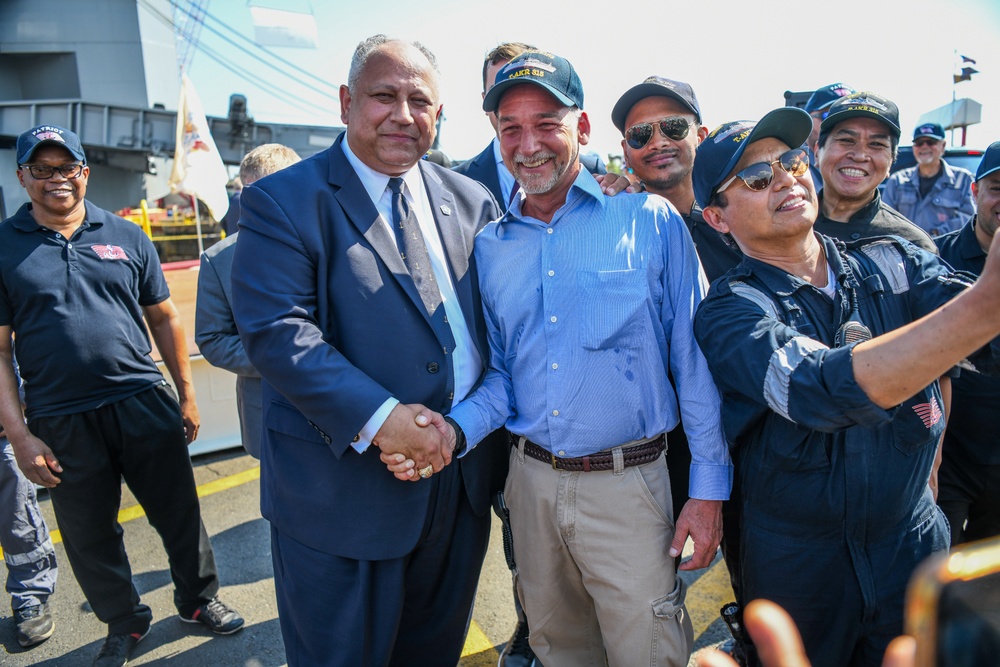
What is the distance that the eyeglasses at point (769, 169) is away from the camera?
5.87 ft

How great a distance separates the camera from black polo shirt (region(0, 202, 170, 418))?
9.22 ft

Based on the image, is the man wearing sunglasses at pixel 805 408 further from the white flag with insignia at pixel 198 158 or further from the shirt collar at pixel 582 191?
the white flag with insignia at pixel 198 158

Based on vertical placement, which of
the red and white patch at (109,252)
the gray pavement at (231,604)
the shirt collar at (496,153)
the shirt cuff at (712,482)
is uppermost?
the shirt collar at (496,153)

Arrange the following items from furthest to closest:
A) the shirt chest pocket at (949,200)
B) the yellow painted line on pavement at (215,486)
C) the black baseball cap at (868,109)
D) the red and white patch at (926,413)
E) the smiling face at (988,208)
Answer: the shirt chest pocket at (949,200)
the yellow painted line on pavement at (215,486)
the black baseball cap at (868,109)
the smiling face at (988,208)
the red and white patch at (926,413)

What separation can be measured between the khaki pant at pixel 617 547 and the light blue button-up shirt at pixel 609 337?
0.45 ft

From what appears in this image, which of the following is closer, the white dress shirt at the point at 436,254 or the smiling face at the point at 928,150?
the white dress shirt at the point at 436,254

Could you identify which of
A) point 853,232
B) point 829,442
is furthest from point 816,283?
point 853,232

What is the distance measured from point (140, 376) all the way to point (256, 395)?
0.55 metres

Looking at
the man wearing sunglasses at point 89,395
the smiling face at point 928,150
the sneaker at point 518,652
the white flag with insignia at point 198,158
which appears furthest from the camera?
the white flag with insignia at point 198,158

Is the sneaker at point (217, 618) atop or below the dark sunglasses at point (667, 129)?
below

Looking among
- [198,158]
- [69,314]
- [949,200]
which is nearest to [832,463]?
[69,314]

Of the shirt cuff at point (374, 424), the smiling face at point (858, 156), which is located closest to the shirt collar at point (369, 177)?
the shirt cuff at point (374, 424)

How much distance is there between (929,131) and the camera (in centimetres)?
605

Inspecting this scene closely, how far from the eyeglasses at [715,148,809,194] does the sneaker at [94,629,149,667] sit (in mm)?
3181
